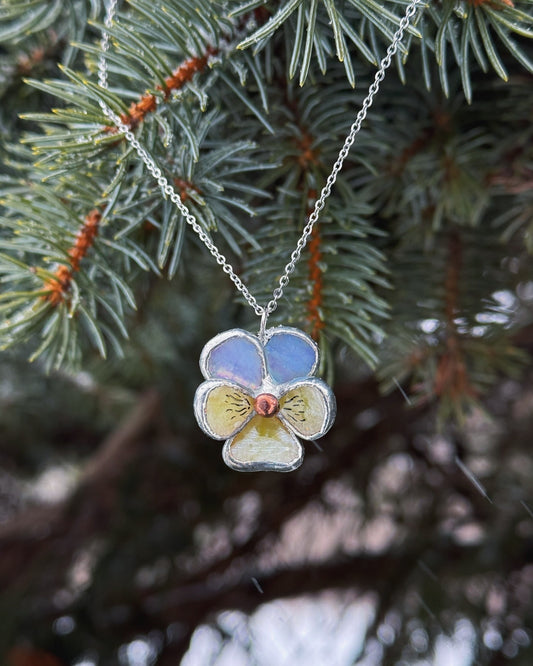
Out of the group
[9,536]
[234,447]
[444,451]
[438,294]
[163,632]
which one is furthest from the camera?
[444,451]

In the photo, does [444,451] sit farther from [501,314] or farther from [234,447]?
[234,447]

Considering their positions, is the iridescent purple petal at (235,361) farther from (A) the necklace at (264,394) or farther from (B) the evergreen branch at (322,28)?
(B) the evergreen branch at (322,28)

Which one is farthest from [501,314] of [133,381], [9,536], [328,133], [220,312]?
[9,536]

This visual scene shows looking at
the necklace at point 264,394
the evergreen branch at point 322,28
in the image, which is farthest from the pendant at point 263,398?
the evergreen branch at point 322,28

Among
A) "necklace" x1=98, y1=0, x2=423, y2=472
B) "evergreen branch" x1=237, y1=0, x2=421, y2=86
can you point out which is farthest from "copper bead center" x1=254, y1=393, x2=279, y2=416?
"evergreen branch" x1=237, y1=0, x2=421, y2=86

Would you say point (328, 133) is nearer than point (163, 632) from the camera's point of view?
Yes

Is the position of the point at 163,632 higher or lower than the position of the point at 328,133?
lower

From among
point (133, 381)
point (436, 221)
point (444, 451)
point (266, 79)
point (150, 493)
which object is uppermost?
point (266, 79)

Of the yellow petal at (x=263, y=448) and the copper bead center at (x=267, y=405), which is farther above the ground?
the copper bead center at (x=267, y=405)
